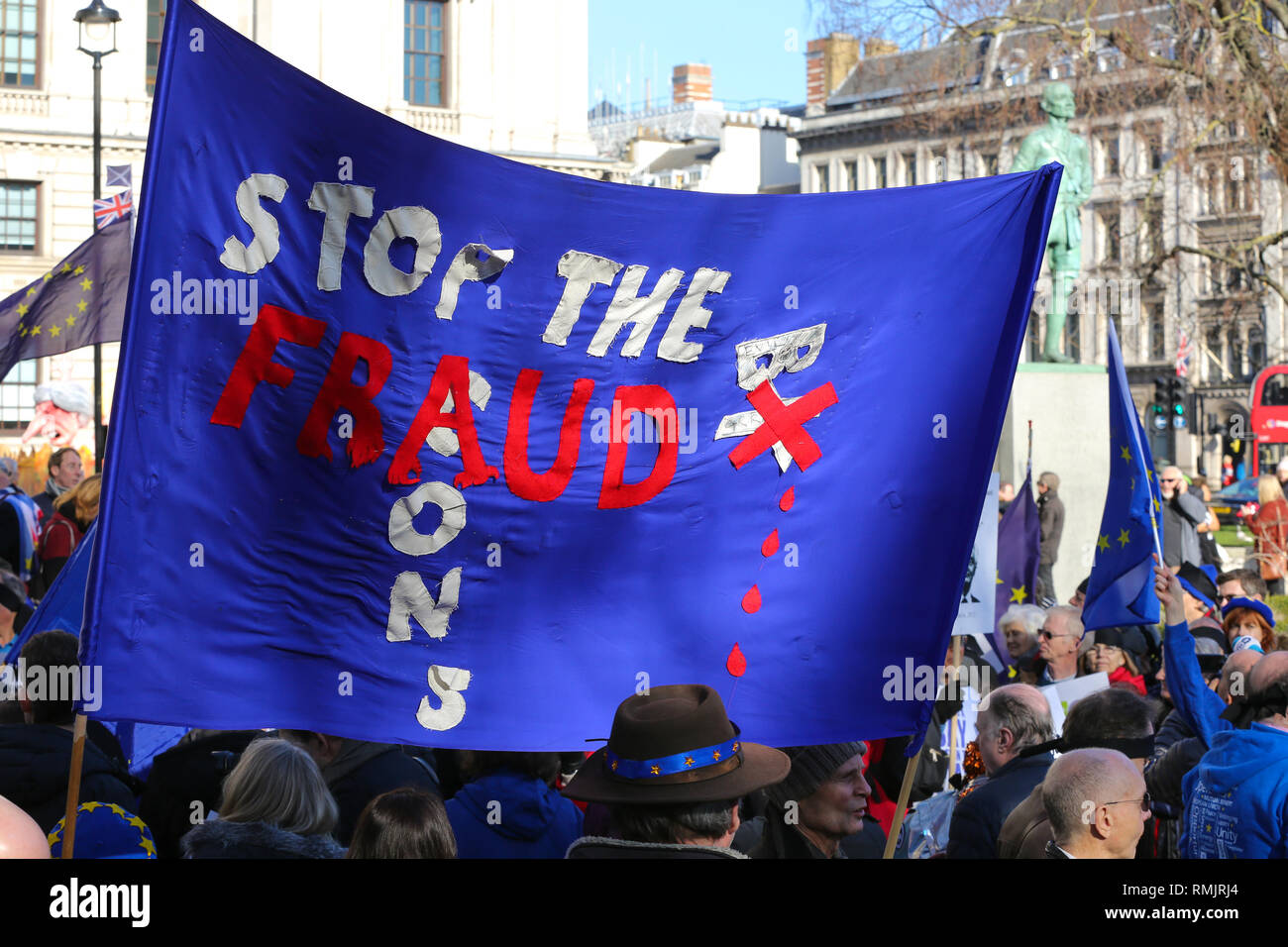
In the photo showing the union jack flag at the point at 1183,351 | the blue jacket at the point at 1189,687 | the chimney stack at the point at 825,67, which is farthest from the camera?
the chimney stack at the point at 825,67

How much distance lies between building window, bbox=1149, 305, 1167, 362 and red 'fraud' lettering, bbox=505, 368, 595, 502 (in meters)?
66.6

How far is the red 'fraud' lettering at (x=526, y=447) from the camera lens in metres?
4.10

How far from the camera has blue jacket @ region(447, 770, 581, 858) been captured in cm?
445

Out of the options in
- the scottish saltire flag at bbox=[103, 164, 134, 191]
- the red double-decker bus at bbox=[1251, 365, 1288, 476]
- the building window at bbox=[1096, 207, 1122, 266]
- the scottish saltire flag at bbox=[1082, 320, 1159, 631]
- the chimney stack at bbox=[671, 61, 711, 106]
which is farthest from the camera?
the chimney stack at bbox=[671, 61, 711, 106]

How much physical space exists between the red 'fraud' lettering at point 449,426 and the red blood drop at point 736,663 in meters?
0.74

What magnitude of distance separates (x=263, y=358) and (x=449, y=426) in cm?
49

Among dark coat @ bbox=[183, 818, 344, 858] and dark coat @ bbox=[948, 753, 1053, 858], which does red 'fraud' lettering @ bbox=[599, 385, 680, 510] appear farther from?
dark coat @ bbox=[948, 753, 1053, 858]

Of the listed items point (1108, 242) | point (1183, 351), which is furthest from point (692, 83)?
point (1183, 351)

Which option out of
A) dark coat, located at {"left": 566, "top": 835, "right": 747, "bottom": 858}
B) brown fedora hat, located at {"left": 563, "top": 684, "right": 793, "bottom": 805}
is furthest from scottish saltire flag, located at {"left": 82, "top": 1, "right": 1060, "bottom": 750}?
dark coat, located at {"left": 566, "top": 835, "right": 747, "bottom": 858}

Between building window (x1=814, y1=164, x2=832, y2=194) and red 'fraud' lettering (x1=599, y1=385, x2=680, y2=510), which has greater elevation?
building window (x1=814, y1=164, x2=832, y2=194)

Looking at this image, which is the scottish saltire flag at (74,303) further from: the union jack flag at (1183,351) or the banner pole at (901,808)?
the union jack flag at (1183,351)

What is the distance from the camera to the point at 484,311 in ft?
13.5

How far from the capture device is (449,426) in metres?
4.08

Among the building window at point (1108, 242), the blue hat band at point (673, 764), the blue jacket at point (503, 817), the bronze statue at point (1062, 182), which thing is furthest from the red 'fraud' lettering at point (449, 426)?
the building window at point (1108, 242)
